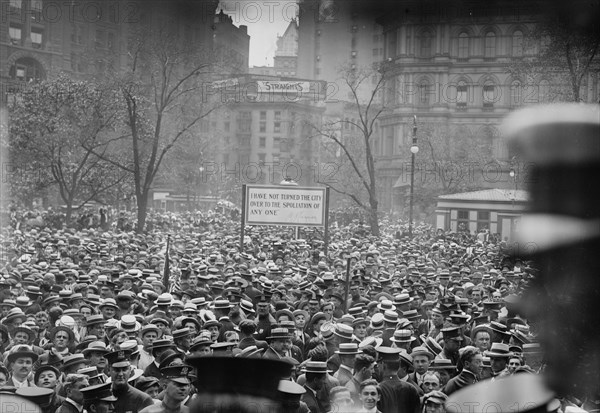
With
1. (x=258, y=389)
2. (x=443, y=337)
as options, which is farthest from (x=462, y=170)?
(x=258, y=389)

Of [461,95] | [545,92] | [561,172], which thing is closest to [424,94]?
[461,95]

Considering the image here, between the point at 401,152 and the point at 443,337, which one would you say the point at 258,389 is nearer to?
the point at 443,337

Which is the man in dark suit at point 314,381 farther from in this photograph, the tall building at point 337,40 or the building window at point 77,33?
the building window at point 77,33

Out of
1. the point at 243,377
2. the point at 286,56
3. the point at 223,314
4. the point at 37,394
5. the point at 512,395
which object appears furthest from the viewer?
the point at 286,56

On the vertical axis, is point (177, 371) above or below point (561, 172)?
below

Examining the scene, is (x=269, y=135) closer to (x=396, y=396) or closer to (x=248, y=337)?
(x=248, y=337)

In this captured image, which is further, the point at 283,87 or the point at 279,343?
the point at 283,87

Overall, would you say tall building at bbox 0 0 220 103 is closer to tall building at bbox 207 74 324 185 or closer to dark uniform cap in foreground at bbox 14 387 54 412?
tall building at bbox 207 74 324 185
